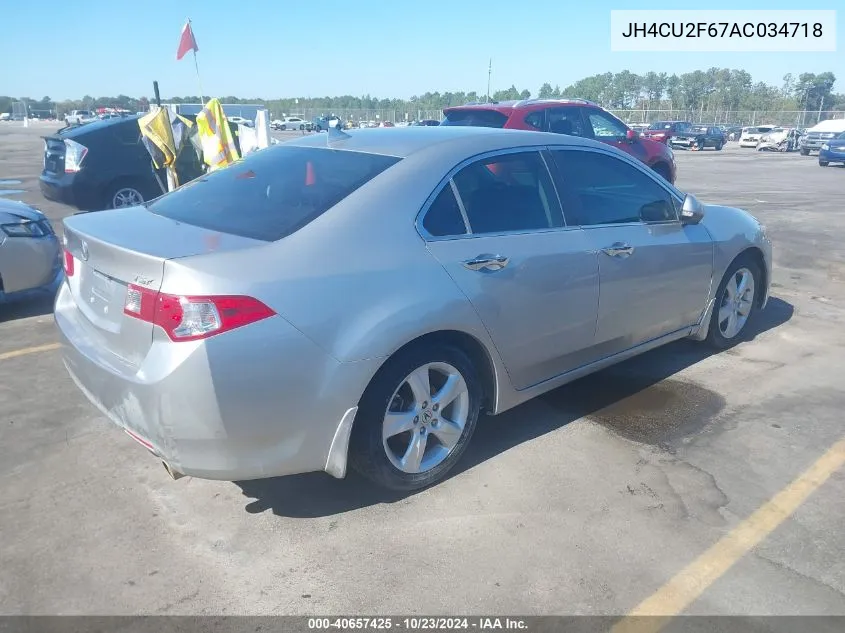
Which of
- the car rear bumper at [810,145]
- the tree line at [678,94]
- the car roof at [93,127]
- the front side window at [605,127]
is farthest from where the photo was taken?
the tree line at [678,94]

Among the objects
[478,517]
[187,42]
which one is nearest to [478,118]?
[187,42]

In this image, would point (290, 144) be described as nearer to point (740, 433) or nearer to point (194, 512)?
point (194, 512)

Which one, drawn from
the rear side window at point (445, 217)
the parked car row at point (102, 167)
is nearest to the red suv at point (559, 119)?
the parked car row at point (102, 167)

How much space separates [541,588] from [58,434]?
2.72m

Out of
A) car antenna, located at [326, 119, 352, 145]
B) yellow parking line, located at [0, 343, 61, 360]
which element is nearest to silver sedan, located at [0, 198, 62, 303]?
yellow parking line, located at [0, 343, 61, 360]

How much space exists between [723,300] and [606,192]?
5.24 ft

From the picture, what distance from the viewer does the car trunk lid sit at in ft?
8.81

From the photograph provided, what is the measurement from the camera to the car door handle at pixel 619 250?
12.7 feet

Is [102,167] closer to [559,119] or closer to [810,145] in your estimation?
[559,119]

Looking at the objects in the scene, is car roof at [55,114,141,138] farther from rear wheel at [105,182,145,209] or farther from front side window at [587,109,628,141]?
front side window at [587,109,628,141]

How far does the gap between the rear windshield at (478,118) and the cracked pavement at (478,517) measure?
252 inches

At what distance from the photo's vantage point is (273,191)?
332cm

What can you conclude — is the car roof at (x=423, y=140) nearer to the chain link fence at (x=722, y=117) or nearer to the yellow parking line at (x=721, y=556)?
the yellow parking line at (x=721, y=556)

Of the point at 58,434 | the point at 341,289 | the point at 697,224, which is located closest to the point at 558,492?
the point at 341,289
